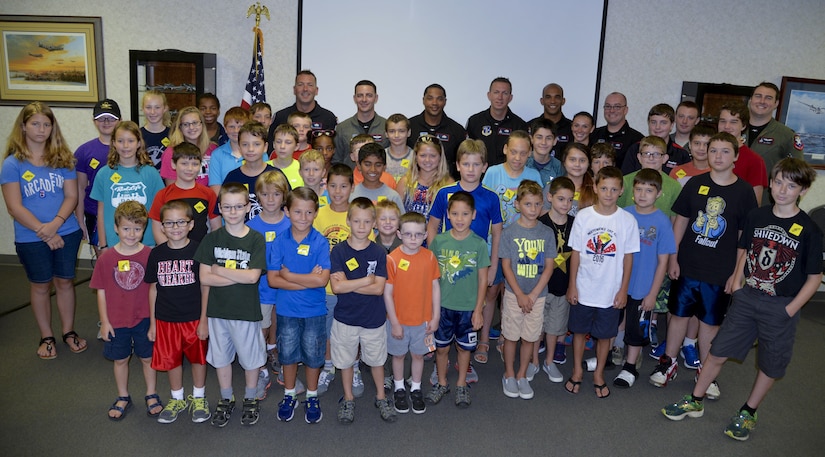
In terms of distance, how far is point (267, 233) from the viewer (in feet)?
10.3

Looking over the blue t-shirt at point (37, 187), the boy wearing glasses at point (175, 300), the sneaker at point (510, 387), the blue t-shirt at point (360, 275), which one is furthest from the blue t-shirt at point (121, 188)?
the sneaker at point (510, 387)

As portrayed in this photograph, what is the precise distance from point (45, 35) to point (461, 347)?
18.7 ft

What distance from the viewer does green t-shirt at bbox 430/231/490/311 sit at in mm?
3199

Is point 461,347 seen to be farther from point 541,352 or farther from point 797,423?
point 797,423

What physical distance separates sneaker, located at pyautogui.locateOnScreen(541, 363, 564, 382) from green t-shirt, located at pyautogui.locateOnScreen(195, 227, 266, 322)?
205cm

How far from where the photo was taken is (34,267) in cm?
369

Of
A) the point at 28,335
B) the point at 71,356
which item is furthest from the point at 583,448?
the point at 28,335

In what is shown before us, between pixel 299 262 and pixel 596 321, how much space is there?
1934 millimetres

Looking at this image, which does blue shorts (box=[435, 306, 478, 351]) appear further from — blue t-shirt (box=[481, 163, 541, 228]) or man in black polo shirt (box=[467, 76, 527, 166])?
man in black polo shirt (box=[467, 76, 527, 166])

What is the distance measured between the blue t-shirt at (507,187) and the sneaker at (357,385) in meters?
1.46

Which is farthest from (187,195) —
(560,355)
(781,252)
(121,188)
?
(781,252)

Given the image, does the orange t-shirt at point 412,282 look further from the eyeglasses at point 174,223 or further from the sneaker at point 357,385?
the eyeglasses at point 174,223

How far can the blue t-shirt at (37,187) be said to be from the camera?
3.53 meters

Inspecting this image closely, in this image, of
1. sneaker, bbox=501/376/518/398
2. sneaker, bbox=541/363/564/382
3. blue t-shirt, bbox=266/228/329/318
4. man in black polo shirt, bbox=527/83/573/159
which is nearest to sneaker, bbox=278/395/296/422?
blue t-shirt, bbox=266/228/329/318
